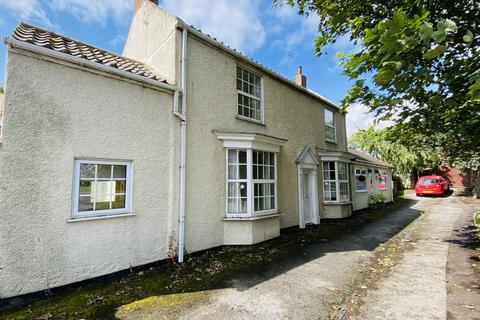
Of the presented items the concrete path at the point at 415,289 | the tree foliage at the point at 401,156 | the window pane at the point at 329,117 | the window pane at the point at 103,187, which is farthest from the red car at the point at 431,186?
the window pane at the point at 103,187

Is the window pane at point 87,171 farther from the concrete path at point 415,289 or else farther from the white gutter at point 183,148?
the concrete path at point 415,289

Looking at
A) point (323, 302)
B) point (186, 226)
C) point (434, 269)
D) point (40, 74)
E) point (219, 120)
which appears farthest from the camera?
point (219, 120)

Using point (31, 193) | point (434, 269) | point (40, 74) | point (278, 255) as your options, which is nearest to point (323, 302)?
point (278, 255)

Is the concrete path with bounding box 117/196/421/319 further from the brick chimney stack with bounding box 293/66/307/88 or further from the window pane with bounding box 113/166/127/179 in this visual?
the brick chimney stack with bounding box 293/66/307/88

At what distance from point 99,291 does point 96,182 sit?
2302 millimetres

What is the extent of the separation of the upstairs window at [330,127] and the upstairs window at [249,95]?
5973 millimetres

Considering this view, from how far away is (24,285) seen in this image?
444 cm

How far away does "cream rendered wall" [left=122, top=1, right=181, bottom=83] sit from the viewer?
716cm

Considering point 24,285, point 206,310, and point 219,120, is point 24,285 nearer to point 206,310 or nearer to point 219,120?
point 206,310

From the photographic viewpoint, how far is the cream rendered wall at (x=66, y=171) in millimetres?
4480

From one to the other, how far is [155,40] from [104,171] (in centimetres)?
507

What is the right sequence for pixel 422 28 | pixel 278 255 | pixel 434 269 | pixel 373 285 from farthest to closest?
pixel 278 255 → pixel 434 269 → pixel 373 285 → pixel 422 28

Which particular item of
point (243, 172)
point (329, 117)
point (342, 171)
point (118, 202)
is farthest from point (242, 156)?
point (329, 117)

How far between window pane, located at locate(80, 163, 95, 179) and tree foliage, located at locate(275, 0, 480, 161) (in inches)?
222
